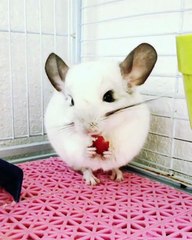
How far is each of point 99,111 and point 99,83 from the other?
0.09m

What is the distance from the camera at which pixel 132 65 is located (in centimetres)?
89

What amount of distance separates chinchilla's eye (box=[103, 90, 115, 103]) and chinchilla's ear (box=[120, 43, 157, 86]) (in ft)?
0.31

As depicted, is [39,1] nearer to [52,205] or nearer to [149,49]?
[149,49]

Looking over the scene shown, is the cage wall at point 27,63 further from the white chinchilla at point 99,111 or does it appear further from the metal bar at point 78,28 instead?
the white chinchilla at point 99,111

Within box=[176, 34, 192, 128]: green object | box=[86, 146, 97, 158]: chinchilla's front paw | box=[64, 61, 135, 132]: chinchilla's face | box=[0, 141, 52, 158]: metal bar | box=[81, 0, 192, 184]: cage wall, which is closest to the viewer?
box=[176, 34, 192, 128]: green object

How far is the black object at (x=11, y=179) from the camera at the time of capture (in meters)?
0.80

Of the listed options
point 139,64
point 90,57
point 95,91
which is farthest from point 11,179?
point 90,57

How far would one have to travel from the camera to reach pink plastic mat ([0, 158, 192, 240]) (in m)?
0.67

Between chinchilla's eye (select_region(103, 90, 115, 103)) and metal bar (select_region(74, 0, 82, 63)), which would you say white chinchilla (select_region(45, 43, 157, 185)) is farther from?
metal bar (select_region(74, 0, 82, 63))

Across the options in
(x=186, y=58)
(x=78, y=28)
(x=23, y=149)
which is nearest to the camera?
(x=186, y=58)

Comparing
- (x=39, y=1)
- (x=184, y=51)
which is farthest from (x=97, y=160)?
(x=39, y=1)

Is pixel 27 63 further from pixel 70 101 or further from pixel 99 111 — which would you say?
pixel 99 111

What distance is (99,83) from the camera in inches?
33.2

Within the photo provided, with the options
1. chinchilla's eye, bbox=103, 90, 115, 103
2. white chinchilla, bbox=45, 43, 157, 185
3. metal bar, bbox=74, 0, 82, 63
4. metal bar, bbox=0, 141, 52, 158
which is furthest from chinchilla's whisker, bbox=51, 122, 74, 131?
metal bar, bbox=74, 0, 82, 63
